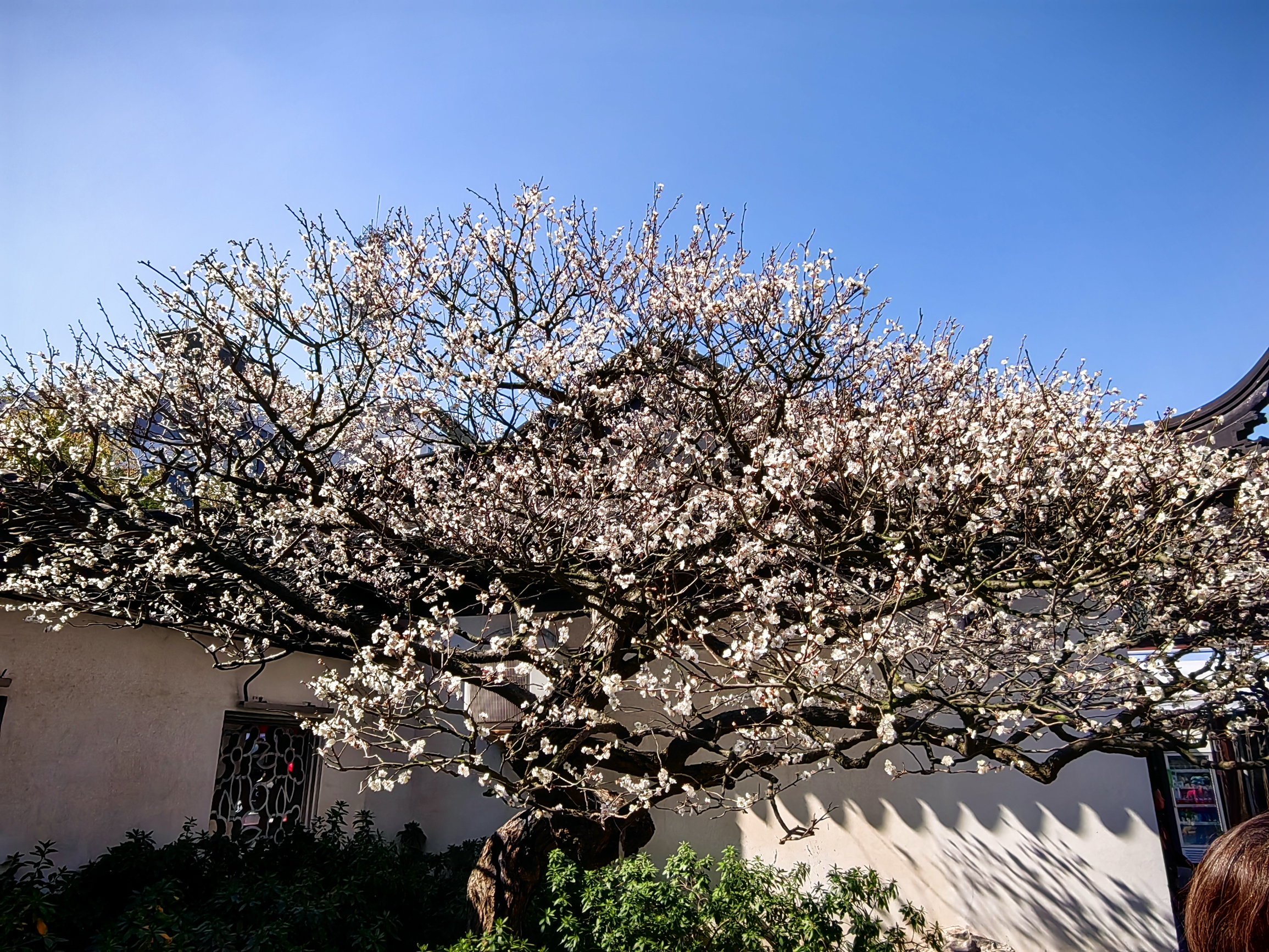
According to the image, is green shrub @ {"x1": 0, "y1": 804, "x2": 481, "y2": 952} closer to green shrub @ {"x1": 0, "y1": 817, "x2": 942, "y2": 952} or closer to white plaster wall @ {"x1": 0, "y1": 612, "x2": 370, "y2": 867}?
green shrub @ {"x1": 0, "y1": 817, "x2": 942, "y2": 952}

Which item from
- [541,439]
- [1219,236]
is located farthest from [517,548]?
[1219,236]

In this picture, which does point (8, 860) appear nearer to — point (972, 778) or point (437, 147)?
point (437, 147)

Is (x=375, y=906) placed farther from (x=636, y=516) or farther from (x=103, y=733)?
(x=636, y=516)

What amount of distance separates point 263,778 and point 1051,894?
727cm

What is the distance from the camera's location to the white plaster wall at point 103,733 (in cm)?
570

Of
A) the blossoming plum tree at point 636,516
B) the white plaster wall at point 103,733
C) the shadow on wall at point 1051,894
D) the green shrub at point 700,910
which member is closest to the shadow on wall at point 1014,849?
the shadow on wall at point 1051,894

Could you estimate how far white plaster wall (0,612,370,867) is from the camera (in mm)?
5703

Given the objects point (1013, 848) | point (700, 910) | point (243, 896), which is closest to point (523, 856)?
point (700, 910)

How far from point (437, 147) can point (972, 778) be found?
679 centimetres

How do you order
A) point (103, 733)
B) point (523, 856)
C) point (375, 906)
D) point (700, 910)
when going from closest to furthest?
point (700, 910), point (523, 856), point (375, 906), point (103, 733)

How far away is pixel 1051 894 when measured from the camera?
6.05 m

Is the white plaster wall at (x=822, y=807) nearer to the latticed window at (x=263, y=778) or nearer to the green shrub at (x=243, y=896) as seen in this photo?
the latticed window at (x=263, y=778)

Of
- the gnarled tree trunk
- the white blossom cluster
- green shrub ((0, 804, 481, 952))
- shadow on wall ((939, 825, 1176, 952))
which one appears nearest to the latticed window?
green shrub ((0, 804, 481, 952))

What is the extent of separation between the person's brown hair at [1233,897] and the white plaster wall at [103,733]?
7.29m
